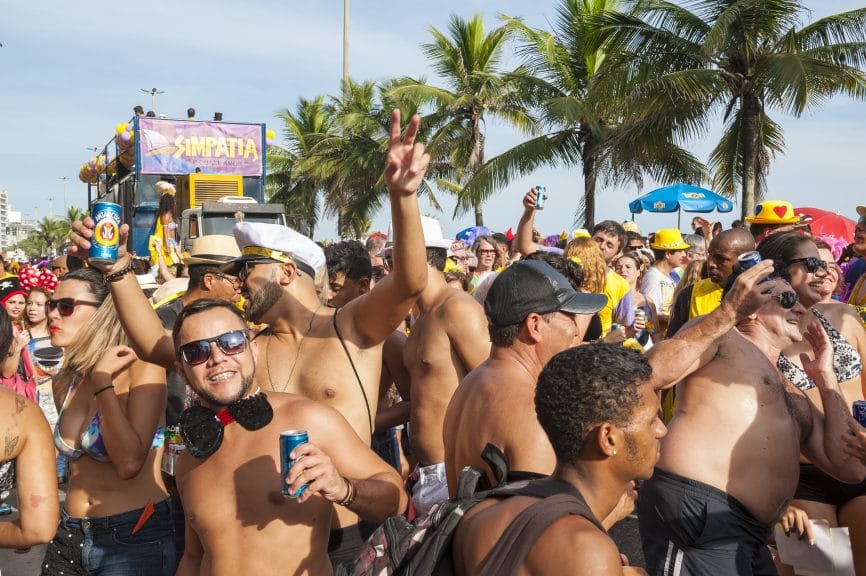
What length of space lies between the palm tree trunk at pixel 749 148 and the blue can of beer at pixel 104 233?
1385 centimetres

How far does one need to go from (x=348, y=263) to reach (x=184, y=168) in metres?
19.0

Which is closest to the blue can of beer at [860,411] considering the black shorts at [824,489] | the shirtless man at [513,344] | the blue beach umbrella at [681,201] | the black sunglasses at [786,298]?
the black sunglasses at [786,298]

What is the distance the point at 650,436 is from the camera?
2336 mm

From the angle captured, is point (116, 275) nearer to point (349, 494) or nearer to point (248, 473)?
point (248, 473)

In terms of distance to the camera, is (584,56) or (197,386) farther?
(584,56)

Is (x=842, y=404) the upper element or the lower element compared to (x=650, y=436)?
lower

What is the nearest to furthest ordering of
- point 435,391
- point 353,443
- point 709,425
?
point 353,443 → point 709,425 → point 435,391

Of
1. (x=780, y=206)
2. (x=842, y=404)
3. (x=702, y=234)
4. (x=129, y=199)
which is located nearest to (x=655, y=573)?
(x=842, y=404)

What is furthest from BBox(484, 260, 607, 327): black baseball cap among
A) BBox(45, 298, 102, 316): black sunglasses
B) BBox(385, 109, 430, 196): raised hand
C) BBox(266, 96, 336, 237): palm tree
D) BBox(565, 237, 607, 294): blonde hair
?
BBox(266, 96, 336, 237): palm tree

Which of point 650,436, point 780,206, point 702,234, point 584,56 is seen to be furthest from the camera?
point 584,56

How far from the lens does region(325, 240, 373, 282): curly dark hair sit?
5844 mm

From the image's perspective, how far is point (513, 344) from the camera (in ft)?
10.4

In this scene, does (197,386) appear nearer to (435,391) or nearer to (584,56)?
(435,391)

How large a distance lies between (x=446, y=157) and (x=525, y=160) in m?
9.25
